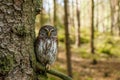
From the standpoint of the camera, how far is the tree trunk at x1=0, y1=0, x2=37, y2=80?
2.81 meters

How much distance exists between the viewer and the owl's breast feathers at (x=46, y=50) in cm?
331

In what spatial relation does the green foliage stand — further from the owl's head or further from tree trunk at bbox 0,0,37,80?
the owl's head

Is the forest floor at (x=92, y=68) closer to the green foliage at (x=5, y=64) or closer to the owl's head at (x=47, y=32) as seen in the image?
the owl's head at (x=47, y=32)

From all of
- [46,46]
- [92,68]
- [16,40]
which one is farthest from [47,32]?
[92,68]

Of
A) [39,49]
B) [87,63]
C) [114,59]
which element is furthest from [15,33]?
[114,59]

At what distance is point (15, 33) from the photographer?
2.88 metres

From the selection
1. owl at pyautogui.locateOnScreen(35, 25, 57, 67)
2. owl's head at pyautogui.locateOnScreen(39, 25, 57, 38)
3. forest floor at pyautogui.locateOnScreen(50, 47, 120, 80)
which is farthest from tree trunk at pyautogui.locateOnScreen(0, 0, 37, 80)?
forest floor at pyautogui.locateOnScreen(50, 47, 120, 80)

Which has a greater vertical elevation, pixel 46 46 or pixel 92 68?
pixel 46 46

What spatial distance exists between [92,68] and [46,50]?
1365 centimetres

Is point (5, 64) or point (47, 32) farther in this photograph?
point (47, 32)

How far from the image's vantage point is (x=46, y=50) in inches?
140

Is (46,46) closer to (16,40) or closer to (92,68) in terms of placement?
(16,40)

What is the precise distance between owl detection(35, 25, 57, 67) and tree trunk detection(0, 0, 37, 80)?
25cm

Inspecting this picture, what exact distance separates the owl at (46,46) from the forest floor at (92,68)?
33.7 feet
